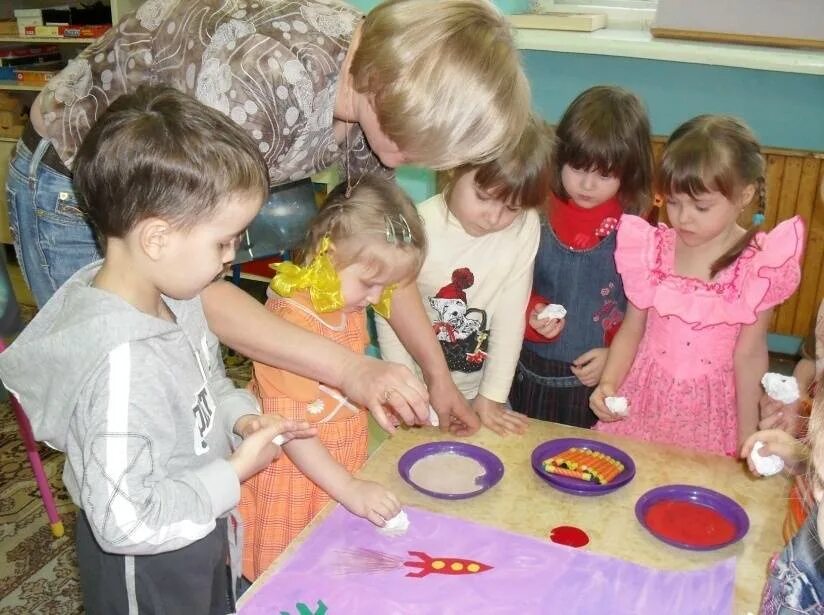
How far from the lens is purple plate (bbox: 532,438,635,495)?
132 centimetres

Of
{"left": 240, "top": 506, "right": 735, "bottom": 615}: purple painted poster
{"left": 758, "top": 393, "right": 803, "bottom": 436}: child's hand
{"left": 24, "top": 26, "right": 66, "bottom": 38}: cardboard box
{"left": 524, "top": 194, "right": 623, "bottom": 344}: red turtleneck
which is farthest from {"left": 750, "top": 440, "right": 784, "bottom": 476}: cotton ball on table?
{"left": 24, "top": 26, "right": 66, "bottom": 38}: cardboard box

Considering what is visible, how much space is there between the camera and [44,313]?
3.65ft

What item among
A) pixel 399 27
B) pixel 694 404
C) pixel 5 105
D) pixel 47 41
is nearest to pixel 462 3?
pixel 399 27

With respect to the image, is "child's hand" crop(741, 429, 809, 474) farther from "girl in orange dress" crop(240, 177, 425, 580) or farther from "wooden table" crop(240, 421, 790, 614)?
"girl in orange dress" crop(240, 177, 425, 580)

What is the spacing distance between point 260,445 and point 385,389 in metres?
0.24

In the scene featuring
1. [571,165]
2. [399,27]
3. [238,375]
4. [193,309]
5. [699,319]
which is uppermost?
[399,27]

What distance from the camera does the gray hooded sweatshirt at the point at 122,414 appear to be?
0.96 metres

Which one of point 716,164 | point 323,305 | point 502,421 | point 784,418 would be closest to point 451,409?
point 502,421

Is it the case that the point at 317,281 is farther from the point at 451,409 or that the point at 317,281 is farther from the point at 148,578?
the point at 148,578

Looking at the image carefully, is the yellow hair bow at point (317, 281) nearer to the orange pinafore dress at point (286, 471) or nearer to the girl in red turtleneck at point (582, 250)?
the orange pinafore dress at point (286, 471)

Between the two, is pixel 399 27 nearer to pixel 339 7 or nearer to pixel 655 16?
pixel 339 7

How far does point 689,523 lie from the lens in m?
1.29

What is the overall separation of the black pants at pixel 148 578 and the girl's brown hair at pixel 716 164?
1168 millimetres

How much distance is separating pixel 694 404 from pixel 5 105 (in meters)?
3.70
